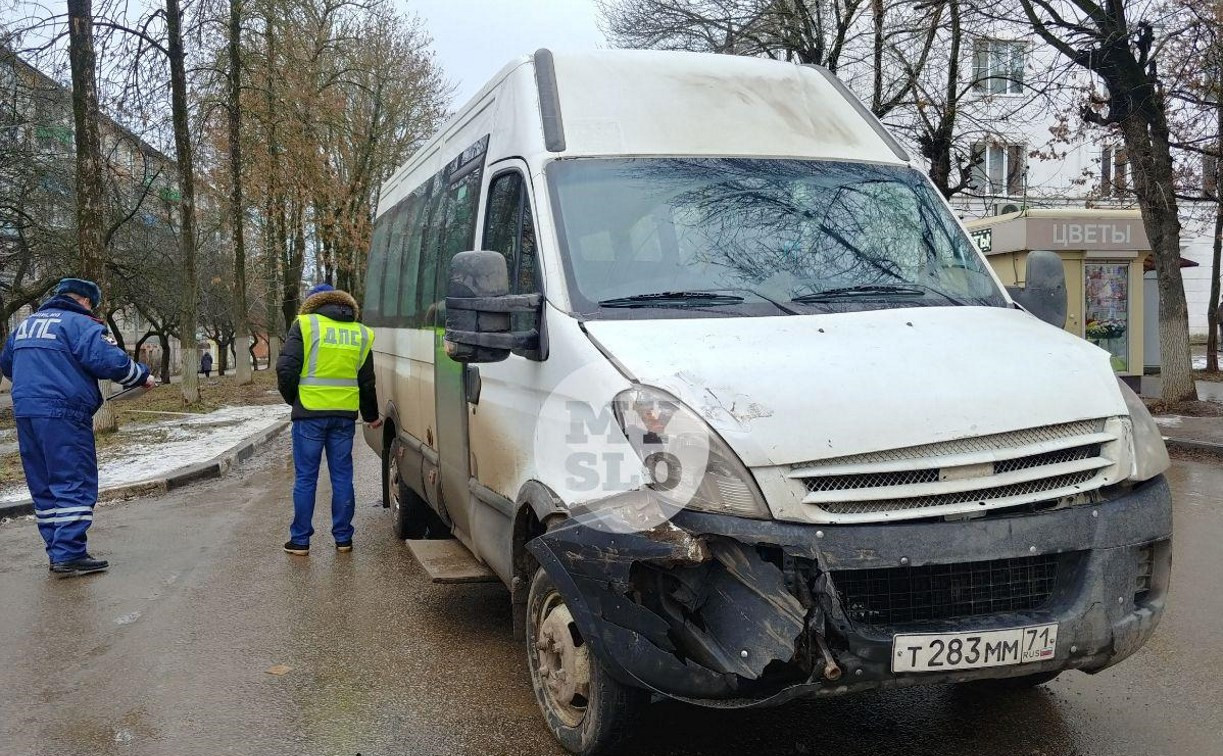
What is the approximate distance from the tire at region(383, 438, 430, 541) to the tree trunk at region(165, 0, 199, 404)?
13471 millimetres

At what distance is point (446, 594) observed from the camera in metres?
6.14

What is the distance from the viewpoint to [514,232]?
448 cm

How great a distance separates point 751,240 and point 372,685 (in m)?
2.44

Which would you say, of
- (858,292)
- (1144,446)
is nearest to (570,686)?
(858,292)

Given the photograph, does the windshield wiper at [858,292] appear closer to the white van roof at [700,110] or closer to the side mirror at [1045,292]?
the side mirror at [1045,292]

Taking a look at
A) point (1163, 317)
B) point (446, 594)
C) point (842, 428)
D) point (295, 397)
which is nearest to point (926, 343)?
point (842, 428)

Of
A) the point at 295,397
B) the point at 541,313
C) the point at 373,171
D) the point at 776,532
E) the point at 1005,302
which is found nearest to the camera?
the point at 776,532

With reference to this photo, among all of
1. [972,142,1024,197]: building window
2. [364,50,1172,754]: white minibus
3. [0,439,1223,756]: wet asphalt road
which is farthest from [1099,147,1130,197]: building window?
[364,50,1172,754]: white minibus

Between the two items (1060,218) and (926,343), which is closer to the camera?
(926,343)

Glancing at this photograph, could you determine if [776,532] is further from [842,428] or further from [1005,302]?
[1005,302]

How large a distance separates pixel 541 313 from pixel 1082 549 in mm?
1949

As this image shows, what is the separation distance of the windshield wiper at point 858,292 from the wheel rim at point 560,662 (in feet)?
4.58

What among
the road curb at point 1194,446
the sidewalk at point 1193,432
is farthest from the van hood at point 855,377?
the road curb at point 1194,446

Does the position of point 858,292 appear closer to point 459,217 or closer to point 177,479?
point 459,217
